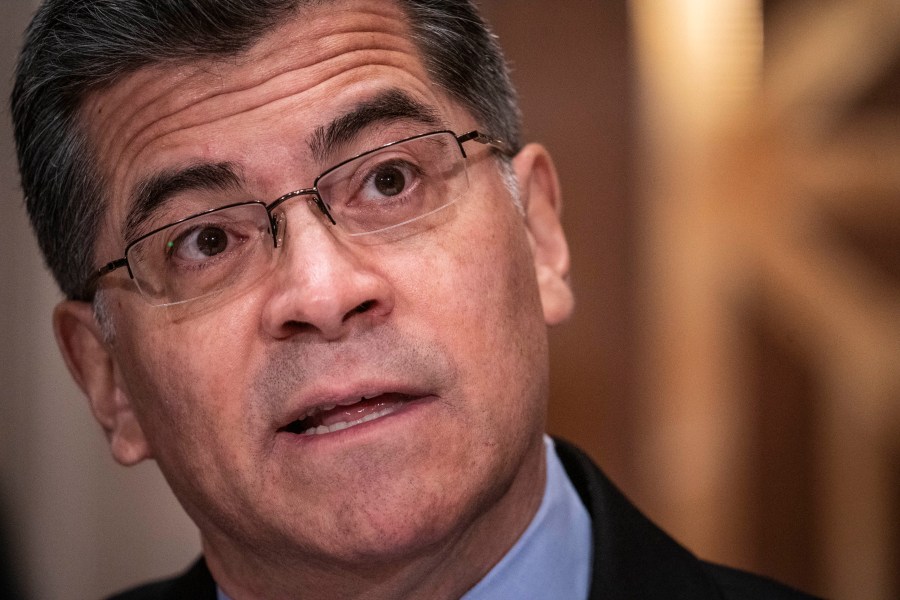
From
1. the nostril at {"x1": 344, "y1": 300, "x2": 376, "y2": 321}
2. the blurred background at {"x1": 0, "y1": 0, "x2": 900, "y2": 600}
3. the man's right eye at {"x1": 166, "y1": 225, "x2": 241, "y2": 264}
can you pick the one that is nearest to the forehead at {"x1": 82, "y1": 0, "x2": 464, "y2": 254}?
the man's right eye at {"x1": 166, "y1": 225, "x2": 241, "y2": 264}

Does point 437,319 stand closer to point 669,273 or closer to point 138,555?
point 669,273

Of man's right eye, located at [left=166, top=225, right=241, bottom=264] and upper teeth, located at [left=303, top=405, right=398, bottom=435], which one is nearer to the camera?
upper teeth, located at [left=303, top=405, right=398, bottom=435]

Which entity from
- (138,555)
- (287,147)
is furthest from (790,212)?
(138,555)

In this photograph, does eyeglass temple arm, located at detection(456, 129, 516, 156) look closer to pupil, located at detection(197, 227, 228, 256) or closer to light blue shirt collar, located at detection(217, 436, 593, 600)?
pupil, located at detection(197, 227, 228, 256)

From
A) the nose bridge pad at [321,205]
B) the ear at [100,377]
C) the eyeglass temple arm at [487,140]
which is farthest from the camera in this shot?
the ear at [100,377]

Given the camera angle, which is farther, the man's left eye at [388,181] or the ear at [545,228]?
the ear at [545,228]

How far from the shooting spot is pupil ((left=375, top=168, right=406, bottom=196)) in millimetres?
1612

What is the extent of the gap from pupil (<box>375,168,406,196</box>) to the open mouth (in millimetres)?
338

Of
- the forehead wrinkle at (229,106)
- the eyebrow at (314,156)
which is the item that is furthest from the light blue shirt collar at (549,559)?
the forehead wrinkle at (229,106)

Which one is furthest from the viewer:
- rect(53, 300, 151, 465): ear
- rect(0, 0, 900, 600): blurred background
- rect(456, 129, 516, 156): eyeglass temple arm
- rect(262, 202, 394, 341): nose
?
rect(0, 0, 900, 600): blurred background

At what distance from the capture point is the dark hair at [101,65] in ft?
5.26

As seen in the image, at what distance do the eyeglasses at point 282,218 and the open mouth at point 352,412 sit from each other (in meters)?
0.24

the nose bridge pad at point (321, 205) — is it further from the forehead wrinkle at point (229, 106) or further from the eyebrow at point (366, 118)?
the forehead wrinkle at point (229, 106)

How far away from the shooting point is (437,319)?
59.5 inches
